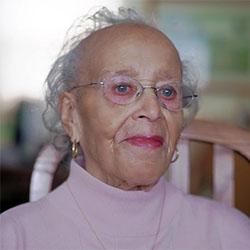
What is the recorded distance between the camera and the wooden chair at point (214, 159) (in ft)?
5.02

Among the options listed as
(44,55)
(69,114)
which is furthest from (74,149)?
(44,55)

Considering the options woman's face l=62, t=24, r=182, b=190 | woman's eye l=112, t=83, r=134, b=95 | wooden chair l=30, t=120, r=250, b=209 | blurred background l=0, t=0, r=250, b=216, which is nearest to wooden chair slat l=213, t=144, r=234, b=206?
wooden chair l=30, t=120, r=250, b=209

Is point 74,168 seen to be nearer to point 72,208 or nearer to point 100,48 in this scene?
point 72,208

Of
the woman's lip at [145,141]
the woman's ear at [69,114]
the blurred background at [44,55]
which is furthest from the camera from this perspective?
the blurred background at [44,55]

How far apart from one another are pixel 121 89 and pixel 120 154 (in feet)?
0.40

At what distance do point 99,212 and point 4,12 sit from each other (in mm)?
3831

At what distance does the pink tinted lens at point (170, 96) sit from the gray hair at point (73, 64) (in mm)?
94

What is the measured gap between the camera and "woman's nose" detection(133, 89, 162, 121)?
1272 mm

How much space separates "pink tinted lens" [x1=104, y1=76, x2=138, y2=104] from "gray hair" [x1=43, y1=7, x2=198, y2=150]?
10 cm

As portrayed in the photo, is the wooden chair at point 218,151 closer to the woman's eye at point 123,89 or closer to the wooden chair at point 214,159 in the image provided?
the wooden chair at point 214,159

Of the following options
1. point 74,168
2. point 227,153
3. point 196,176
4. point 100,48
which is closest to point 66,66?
point 100,48

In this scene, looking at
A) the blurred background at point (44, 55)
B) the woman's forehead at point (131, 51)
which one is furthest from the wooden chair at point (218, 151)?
the blurred background at point (44, 55)

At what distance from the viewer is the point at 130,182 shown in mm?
1307

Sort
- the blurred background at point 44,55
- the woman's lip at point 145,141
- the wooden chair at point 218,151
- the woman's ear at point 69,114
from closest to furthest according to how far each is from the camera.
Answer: the woman's lip at point 145,141, the woman's ear at point 69,114, the wooden chair at point 218,151, the blurred background at point 44,55
